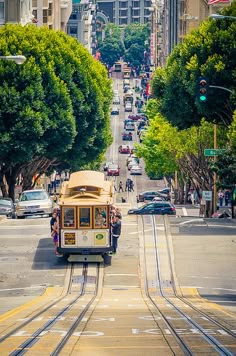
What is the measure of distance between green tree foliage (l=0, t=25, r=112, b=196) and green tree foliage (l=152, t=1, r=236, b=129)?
6855 millimetres

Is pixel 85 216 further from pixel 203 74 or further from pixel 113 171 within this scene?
pixel 113 171

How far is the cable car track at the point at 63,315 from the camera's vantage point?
30.6 m

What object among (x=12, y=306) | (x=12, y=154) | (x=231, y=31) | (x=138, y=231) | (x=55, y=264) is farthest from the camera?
(x=12, y=154)

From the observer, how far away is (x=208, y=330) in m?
33.6

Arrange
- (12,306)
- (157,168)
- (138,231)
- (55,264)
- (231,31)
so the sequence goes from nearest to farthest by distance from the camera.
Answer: (12,306), (55,264), (138,231), (231,31), (157,168)

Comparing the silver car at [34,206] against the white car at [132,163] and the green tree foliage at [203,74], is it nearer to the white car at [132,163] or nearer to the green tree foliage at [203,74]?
the green tree foliage at [203,74]

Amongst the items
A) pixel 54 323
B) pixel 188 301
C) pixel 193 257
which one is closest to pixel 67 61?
pixel 193 257

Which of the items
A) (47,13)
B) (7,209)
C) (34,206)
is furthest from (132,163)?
(34,206)

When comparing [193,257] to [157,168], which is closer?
[193,257]

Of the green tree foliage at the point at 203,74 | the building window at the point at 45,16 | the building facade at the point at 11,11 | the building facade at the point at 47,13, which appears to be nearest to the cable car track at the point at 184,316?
the green tree foliage at the point at 203,74

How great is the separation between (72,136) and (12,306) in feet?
170

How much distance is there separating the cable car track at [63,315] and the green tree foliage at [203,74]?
96.6 ft

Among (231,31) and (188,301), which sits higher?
(231,31)

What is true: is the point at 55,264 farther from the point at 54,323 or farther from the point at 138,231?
the point at 54,323
